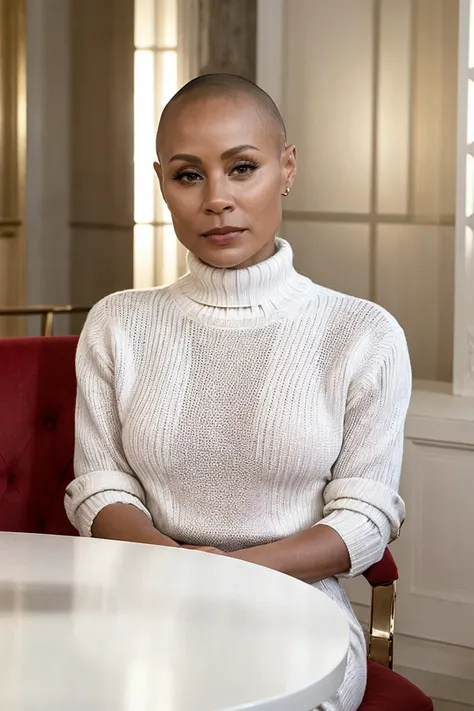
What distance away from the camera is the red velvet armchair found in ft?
6.73

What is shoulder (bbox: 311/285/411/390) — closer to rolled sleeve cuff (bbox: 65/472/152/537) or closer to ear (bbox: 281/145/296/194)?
ear (bbox: 281/145/296/194)

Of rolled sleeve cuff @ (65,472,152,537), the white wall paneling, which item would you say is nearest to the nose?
rolled sleeve cuff @ (65,472,152,537)

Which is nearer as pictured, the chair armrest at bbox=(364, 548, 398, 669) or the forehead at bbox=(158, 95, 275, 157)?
the forehead at bbox=(158, 95, 275, 157)

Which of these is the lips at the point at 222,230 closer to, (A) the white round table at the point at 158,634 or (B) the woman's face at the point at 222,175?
(B) the woman's face at the point at 222,175

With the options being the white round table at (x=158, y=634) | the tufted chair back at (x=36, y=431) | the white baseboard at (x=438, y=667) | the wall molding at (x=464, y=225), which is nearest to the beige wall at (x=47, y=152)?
the wall molding at (x=464, y=225)

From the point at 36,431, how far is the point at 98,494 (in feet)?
1.21

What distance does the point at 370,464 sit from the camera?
1666 millimetres

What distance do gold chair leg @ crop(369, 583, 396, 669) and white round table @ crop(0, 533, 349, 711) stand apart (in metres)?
0.54

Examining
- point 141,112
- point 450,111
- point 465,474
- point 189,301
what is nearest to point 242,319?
point 189,301

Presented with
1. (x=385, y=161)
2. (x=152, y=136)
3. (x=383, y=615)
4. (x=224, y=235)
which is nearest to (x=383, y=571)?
(x=383, y=615)

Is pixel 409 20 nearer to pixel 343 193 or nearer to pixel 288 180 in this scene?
pixel 343 193

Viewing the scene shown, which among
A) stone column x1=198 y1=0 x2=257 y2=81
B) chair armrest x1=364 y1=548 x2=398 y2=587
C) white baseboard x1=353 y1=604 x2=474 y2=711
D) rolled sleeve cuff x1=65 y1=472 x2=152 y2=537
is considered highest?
stone column x1=198 y1=0 x2=257 y2=81

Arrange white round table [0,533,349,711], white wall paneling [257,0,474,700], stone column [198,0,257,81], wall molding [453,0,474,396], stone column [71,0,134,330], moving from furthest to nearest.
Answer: stone column [71,0,134,330]
stone column [198,0,257,81]
white wall paneling [257,0,474,700]
wall molding [453,0,474,396]
white round table [0,533,349,711]

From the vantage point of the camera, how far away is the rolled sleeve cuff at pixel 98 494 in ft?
Answer: 5.70
